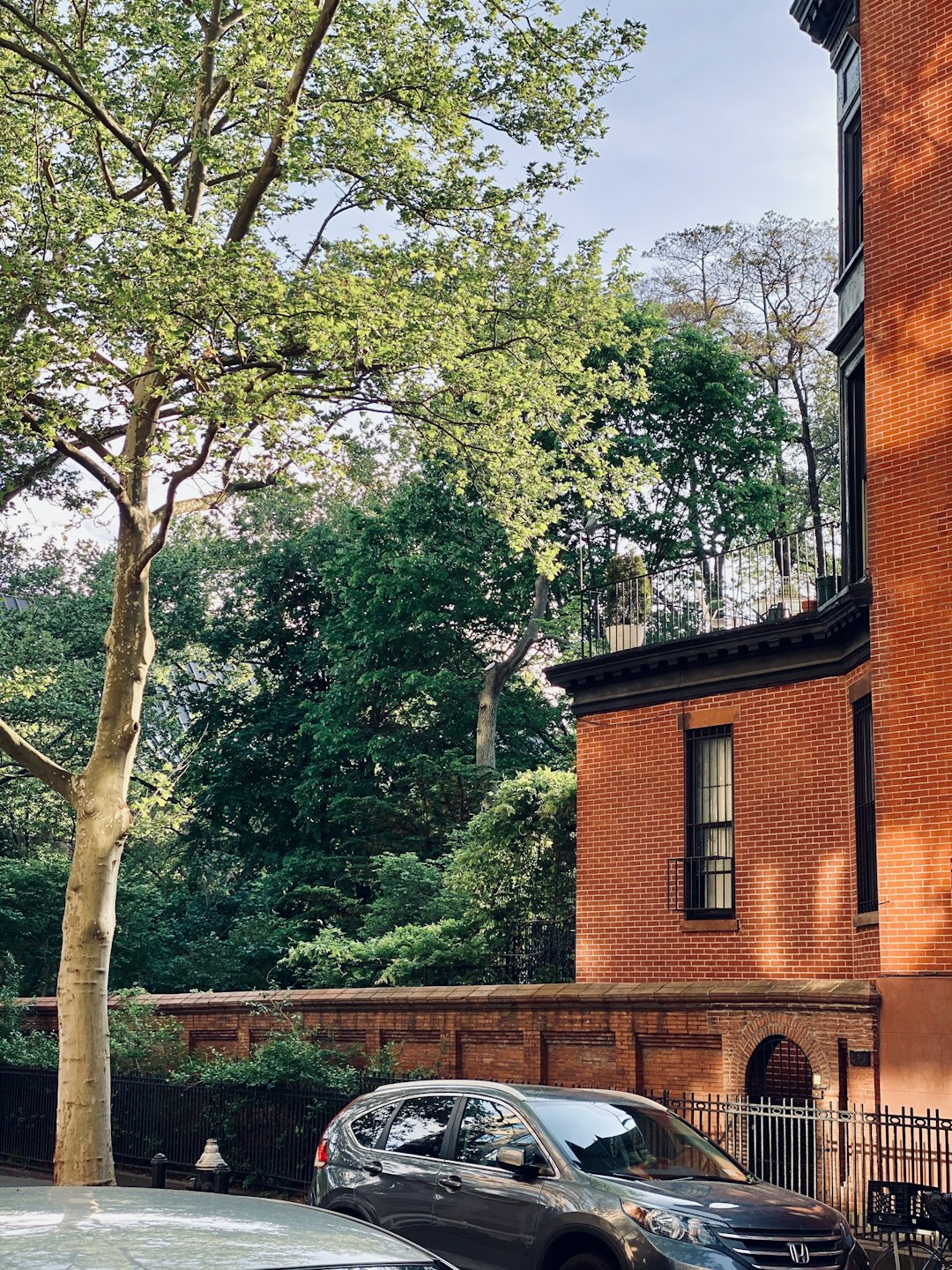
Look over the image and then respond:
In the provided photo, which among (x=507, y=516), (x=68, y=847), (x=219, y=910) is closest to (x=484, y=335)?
(x=507, y=516)

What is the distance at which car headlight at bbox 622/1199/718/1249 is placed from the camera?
338 inches

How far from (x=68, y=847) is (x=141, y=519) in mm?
29871

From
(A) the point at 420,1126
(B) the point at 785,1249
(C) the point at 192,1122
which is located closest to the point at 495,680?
(C) the point at 192,1122

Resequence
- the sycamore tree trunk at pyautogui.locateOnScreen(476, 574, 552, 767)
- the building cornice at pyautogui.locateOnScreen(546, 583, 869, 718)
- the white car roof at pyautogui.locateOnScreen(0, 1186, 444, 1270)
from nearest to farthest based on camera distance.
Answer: the white car roof at pyautogui.locateOnScreen(0, 1186, 444, 1270)
the building cornice at pyautogui.locateOnScreen(546, 583, 869, 718)
the sycamore tree trunk at pyautogui.locateOnScreen(476, 574, 552, 767)

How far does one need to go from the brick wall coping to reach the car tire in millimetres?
7252

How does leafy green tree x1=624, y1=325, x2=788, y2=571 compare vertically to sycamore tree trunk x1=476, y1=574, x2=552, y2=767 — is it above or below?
above

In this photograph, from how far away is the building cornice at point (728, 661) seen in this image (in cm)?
1775

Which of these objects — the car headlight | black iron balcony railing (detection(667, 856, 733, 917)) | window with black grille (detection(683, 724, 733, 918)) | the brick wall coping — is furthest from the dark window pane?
the car headlight

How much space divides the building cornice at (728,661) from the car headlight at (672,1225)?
9632 mm

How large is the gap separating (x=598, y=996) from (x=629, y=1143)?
7615mm

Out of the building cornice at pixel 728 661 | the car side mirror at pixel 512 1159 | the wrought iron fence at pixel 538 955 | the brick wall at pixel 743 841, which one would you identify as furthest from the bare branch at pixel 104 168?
the wrought iron fence at pixel 538 955

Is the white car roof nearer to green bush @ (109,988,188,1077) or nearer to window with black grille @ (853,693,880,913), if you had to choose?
window with black grille @ (853,693,880,913)

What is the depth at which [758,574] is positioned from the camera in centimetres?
2091

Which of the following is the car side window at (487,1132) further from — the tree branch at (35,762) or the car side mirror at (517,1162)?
the tree branch at (35,762)
